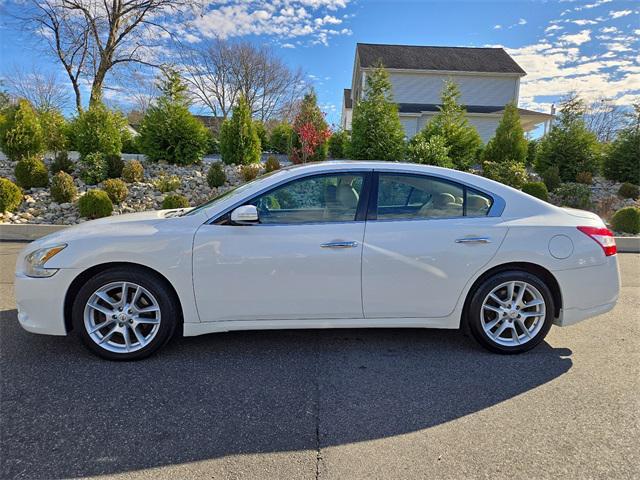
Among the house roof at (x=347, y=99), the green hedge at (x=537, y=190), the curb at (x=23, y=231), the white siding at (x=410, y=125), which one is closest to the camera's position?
the curb at (x=23, y=231)

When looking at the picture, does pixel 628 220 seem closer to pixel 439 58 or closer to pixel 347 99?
pixel 439 58

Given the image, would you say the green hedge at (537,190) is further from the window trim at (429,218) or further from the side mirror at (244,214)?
the side mirror at (244,214)

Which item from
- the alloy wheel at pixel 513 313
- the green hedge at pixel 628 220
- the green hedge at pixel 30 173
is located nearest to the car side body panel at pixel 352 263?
the alloy wheel at pixel 513 313

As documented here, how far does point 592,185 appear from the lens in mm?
12086

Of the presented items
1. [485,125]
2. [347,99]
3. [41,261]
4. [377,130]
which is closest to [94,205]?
[41,261]

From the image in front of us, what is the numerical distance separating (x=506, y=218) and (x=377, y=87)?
912 centimetres

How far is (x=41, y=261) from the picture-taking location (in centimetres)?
295

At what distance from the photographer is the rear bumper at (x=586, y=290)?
10.4ft

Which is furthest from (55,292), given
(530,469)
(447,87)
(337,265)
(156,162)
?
(447,87)

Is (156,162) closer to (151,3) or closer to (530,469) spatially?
(530,469)

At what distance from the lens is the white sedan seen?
2.97 metres

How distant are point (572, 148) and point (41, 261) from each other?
13.7 metres

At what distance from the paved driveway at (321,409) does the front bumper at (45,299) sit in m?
0.30

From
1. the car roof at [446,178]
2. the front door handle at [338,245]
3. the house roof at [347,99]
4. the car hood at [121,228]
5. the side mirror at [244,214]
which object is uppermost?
the house roof at [347,99]
